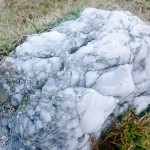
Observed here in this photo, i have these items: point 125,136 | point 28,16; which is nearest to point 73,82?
point 125,136

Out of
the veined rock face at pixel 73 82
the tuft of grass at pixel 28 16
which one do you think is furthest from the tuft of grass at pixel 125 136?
the tuft of grass at pixel 28 16

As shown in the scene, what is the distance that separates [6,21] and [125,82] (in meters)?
1.68

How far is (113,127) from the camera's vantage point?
2.46 metres

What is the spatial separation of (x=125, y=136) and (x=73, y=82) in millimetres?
454

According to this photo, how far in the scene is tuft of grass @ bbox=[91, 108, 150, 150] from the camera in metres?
2.43

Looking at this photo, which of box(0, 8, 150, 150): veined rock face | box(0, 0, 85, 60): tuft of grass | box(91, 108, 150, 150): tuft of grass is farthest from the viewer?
box(0, 0, 85, 60): tuft of grass

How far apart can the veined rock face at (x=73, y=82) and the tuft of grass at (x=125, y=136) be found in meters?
0.06

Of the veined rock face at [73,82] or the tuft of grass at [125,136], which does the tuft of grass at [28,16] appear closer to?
the veined rock face at [73,82]

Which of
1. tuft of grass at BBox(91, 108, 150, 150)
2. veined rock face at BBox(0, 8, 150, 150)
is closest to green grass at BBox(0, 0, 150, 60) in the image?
veined rock face at BBox(0, 8, 150, 150)

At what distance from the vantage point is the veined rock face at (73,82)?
2.28 meters

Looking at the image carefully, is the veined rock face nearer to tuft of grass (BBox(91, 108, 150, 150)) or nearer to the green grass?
tuft of grass (BBox(91, 108, 150, 150))

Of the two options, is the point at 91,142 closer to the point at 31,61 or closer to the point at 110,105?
the point at 110,105

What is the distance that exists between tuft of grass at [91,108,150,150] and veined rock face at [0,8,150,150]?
0.20ft

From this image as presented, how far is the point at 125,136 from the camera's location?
2.42 metres
